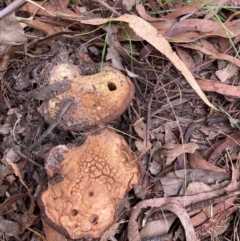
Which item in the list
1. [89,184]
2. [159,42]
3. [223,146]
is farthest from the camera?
[223,146]

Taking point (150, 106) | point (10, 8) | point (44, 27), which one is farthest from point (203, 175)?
point (10, 8)

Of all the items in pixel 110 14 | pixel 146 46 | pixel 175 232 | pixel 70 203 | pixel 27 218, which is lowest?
pixel 175 232

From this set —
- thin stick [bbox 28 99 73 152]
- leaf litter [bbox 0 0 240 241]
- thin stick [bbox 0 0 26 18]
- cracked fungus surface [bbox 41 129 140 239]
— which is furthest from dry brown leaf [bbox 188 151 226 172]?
thin stick [bbox 0 0 26 18]

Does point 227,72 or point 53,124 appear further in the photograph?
point 227,72

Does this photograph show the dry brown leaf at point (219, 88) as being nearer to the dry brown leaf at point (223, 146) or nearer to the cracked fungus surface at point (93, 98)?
the dry brown leaf at point (223, 146)

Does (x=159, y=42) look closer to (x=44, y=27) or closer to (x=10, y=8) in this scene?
(x=44, y=27)

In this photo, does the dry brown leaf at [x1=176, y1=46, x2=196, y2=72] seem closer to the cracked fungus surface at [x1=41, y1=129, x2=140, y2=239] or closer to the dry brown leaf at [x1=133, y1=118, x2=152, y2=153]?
the dry brown leaf at [x1=133, y1=118, x2=152, y2=153]

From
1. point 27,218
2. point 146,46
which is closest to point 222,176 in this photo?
point 146,46

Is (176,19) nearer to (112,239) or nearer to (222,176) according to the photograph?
(222,176)
